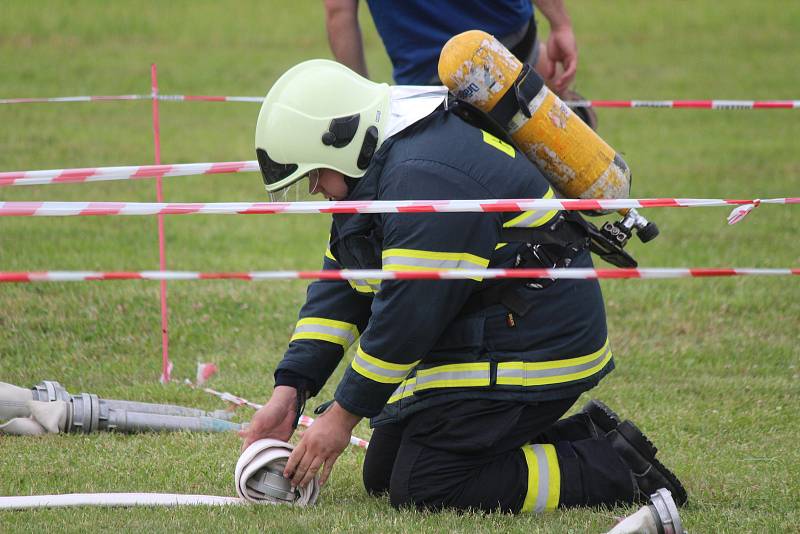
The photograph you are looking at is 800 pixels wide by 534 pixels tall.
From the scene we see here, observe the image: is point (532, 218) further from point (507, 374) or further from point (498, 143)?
point (507, 374)

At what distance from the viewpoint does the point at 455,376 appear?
146 inches

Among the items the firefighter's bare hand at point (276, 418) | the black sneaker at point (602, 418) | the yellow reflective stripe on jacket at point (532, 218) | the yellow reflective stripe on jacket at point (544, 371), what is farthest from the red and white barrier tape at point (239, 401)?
the yellow reflective stripe on jacket at point (532, 218)

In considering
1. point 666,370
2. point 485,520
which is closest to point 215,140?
point 666,370

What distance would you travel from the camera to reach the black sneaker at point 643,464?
149 inches

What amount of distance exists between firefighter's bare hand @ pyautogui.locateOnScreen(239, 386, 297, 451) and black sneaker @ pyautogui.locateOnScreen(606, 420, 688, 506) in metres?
1.10

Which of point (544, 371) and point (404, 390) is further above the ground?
point (544, 371)

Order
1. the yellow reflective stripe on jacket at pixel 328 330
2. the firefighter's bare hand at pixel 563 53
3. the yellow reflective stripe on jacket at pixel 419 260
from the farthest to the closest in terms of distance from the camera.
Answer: the firefighter's bare hand at pixel 563 53 < the yellow reflective stripe on jacket at pixel 328 330 < the yellow reflective stripe on jacket at pixel 419 260

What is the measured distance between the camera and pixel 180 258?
7996 mm

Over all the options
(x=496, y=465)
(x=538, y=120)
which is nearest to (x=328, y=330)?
(x=496, y=465)

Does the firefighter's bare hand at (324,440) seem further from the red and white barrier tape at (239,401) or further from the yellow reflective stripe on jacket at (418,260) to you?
the red and white barrier tape at (239,401)

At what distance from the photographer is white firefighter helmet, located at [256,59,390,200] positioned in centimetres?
349

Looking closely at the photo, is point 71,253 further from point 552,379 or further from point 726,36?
point 726,36

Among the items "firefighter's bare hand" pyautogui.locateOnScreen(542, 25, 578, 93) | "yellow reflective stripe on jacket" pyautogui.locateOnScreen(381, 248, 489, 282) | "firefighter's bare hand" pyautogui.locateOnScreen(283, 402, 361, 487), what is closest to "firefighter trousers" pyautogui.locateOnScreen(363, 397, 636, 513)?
"firefighter's bare hand" pyautogui.locateOnScreen(283, 402, 361, 487)

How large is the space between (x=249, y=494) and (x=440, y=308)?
2.97ft
